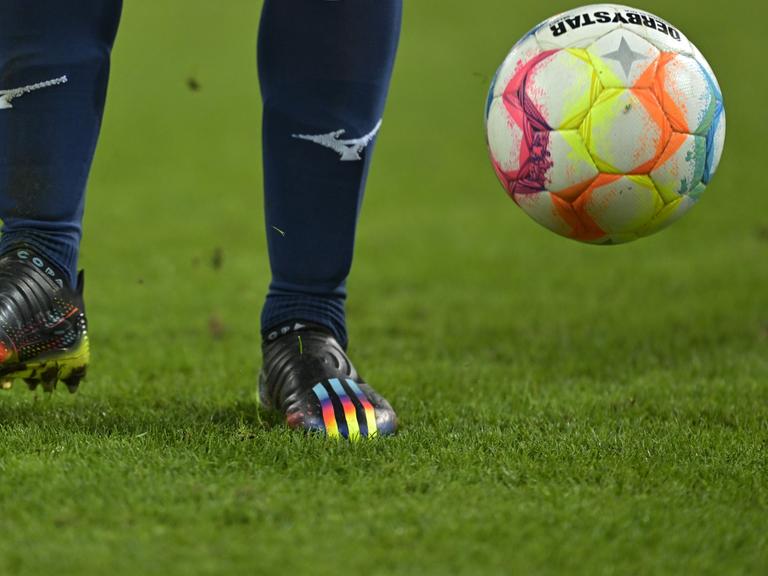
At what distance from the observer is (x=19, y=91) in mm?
2617

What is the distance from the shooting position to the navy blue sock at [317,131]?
2697mm

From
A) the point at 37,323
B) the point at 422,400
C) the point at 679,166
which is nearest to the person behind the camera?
the point at 37,323

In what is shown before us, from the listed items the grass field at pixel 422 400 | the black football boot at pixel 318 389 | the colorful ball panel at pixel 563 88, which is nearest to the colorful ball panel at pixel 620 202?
the colorful ball panel at pixel 563 88

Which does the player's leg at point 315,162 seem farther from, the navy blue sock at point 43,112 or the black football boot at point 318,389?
the navy blue sock at point 43,112

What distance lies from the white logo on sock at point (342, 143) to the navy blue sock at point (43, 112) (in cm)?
48

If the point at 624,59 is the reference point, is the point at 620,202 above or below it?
below

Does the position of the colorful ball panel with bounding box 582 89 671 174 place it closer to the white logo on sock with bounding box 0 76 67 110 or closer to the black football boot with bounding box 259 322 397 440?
the black football boot with bounding box 259 322 397 440

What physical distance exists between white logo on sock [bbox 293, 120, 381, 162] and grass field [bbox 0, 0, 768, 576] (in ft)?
1.32

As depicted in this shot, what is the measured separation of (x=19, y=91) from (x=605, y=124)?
1.23m

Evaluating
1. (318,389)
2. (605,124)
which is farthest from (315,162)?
(605,124)

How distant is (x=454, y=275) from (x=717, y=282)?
1094 millimetres

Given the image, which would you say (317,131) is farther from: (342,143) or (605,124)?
(605,124)

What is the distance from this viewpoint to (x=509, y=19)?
47.5 feet

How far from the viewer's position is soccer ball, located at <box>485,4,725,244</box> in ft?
8.63
